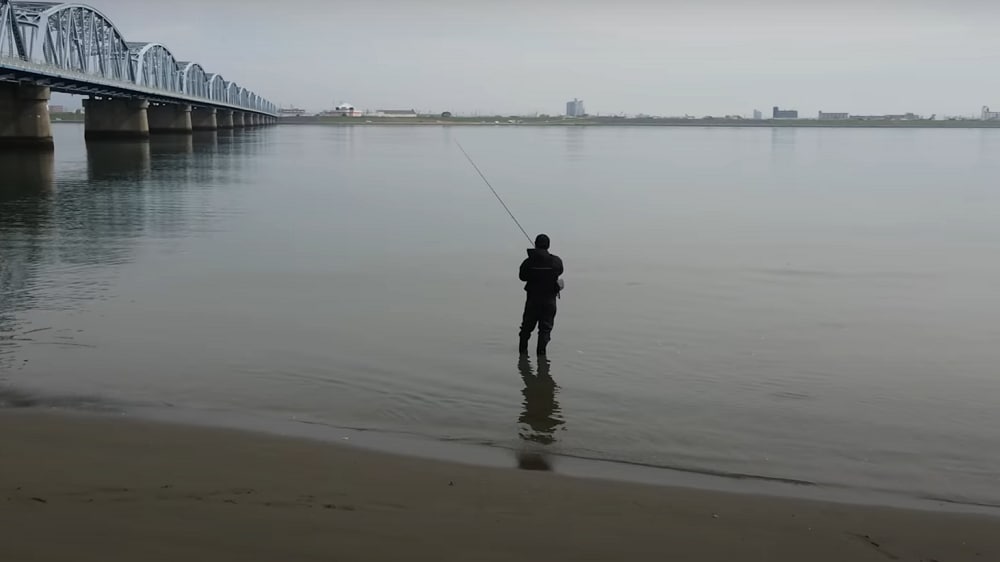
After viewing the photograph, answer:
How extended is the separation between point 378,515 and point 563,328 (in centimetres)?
683

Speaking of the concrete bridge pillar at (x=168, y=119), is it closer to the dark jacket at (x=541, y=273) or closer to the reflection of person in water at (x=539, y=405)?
the dark jacket at (x=541, y=273)

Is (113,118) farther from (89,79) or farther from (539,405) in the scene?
(539,405)

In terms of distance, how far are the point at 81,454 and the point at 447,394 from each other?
3354 mm

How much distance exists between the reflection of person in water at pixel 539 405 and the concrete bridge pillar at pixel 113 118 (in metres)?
87.8

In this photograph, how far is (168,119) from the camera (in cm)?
11181

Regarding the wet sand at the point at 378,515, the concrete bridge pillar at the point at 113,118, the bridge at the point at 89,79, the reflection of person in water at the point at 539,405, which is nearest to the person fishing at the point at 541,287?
the reflection of person in water at the point at 539,405

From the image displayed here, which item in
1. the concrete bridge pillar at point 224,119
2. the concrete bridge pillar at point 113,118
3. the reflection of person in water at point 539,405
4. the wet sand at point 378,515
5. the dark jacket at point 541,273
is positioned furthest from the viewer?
the concrete bridge pillar at point 224,119

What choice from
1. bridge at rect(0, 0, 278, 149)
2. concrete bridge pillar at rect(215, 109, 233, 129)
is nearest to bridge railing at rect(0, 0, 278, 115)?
bridge at rect(0, 0, 278, 149)

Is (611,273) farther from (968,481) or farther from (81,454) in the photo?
(81,454)

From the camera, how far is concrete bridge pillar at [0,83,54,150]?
60.8m

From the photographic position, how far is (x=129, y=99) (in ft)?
290

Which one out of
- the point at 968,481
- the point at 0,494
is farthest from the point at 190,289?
the point at 968,481

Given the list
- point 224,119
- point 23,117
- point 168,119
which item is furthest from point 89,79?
point 224,119

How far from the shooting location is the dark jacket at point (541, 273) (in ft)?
31.5
